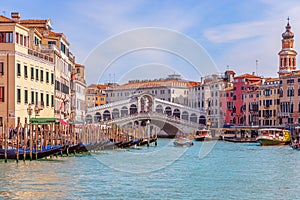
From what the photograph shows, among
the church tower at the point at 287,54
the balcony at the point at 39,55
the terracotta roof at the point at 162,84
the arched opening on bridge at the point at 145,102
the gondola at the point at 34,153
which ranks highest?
the church tower at the point at 287,54

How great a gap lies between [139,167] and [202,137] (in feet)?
65.9

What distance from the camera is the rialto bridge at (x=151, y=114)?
37531 millimetres

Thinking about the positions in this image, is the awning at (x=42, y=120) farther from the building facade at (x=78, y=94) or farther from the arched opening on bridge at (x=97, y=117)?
the arched opening on bridge at (x=97, y=117)

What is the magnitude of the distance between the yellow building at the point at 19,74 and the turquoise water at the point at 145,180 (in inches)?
98.5

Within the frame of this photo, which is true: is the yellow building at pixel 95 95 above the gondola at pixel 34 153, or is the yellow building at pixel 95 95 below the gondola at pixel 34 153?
above

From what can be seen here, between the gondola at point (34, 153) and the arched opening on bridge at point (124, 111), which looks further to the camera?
the arched opening on bridge at point (124, 111)

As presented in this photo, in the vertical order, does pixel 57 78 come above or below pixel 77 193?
above

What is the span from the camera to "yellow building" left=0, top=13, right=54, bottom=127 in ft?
57.2

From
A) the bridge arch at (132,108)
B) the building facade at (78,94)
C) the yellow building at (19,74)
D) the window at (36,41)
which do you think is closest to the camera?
the yellow building at (19,74)

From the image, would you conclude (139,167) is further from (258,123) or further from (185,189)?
(258,123)

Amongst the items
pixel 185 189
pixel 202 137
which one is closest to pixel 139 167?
pixel 185 189

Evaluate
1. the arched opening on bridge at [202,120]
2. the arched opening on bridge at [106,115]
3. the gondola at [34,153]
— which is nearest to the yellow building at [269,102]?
the arched opening on bridge at [202,120]

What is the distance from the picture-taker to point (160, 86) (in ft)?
157

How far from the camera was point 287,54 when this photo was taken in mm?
38469
